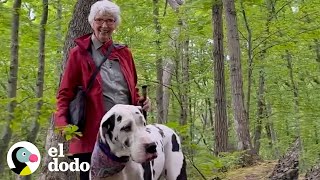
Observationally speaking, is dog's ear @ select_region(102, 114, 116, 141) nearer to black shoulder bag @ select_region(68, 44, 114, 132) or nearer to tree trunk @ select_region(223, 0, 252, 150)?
black shoulder bag @ select_region(68, 44, 114, 132)

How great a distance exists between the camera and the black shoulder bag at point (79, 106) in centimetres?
338

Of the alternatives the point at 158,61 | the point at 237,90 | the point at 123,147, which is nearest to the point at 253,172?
the point at 237,90

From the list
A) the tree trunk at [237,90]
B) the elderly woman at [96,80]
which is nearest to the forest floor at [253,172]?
the tree trunk at [237,90]

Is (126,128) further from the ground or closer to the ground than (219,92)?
closer to the ground

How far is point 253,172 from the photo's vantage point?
23.0 ft

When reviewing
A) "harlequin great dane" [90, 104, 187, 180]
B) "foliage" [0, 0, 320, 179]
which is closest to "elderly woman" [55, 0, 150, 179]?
"harlequin great dane" [90, 104, 187, 180]

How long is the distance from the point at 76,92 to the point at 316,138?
53.3 feet

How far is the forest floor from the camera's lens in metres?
6.70

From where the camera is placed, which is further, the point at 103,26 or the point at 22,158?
the point at 22,158

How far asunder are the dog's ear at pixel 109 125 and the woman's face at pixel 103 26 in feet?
2.57

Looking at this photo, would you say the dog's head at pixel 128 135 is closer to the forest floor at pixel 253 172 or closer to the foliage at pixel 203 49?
the foliage at pixel 203 49

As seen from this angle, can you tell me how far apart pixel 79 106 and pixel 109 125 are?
515 millimetres

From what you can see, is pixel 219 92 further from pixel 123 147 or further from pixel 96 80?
pixel 123 147

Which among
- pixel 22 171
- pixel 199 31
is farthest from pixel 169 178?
pixel 199 31
